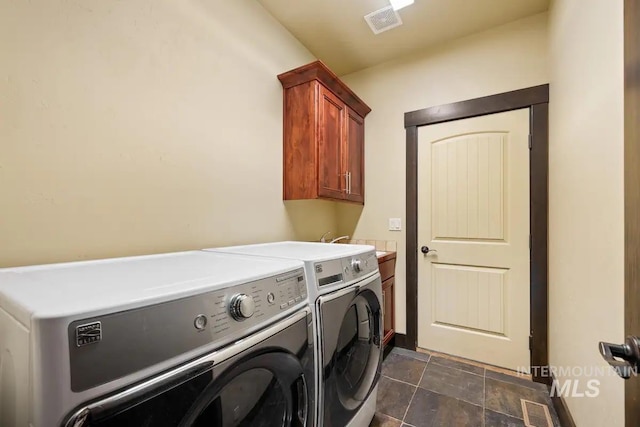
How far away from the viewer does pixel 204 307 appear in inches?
26.1

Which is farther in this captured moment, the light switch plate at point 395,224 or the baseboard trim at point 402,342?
the light switch plate at point 395,224

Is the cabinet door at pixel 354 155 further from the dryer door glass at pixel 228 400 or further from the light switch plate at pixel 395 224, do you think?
the dryer door glass at pixel 228 400

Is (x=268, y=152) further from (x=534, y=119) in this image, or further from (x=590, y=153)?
(x=534, y=119)

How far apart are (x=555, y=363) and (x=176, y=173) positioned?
2.55m

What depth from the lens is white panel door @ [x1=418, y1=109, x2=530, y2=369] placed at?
2117 millimetres

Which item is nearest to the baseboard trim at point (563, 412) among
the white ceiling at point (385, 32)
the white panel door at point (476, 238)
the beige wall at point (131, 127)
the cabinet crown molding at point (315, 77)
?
the white panel door at point (476, 238)

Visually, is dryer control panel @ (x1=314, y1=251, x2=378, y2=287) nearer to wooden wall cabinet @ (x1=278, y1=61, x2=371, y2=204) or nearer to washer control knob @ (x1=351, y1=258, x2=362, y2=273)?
washer control knob @ (x1=351, y1=258, x2=362, y2=273)

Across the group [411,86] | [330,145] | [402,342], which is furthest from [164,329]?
[411,86]

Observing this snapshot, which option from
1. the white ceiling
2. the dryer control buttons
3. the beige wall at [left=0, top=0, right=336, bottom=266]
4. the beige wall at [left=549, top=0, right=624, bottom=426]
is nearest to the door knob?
the beige wall at [left=549, top=0, right=624, bottom=426]

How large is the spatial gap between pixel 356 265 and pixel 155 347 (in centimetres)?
93

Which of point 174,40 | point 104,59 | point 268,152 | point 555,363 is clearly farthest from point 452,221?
point 104,59

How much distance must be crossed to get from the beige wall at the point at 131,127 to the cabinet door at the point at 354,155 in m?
0.74

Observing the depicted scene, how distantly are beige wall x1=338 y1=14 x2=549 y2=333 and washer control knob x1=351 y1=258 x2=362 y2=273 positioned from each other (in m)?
1.30

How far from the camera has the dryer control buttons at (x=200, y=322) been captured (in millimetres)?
637
